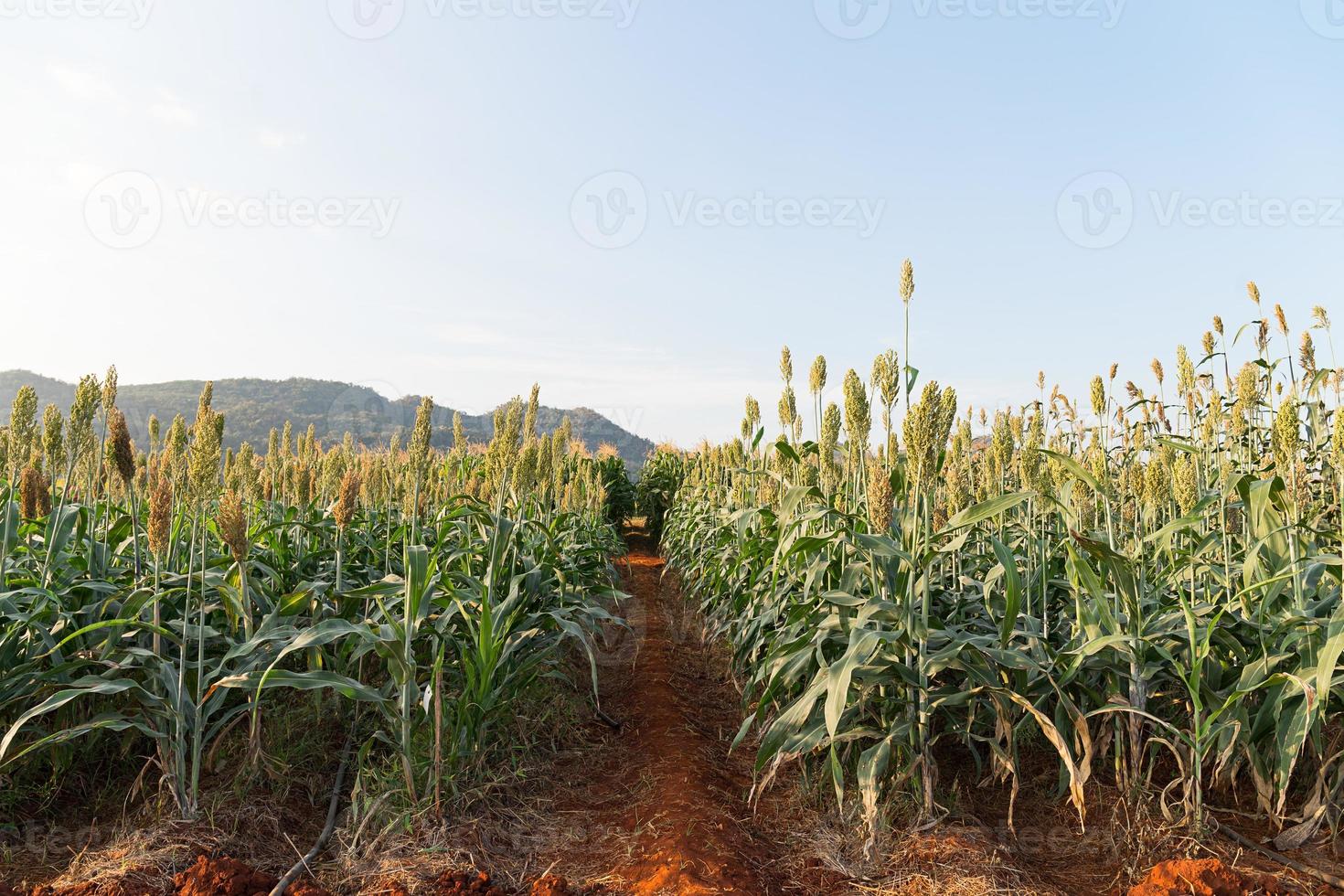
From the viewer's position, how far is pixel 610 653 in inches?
239

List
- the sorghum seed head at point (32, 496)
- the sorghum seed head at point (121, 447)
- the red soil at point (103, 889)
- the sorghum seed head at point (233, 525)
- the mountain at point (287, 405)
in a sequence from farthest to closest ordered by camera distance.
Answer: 1. the mountain at point (287, 405)
2. the sorghum seed head at point (32, 496)
3. the sorghum seed head at point (121, 447)
4. the sorghum seed head at point (233, 525)
5. the red soil at point (103, 889)

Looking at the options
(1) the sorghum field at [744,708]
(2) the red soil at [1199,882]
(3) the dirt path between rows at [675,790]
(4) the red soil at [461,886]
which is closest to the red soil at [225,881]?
(1) the sorghum field at [744,708]

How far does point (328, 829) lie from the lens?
281 cm

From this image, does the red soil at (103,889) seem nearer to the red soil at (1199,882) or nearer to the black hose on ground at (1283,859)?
the red soil at (1199,882)

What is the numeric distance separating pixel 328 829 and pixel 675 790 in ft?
4.56

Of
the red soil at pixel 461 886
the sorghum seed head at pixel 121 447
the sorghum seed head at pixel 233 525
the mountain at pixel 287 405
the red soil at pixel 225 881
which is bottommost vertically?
the red soil at pixel 461 886

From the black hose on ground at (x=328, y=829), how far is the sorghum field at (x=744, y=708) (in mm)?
25

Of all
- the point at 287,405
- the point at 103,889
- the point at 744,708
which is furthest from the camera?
the point at 287,405

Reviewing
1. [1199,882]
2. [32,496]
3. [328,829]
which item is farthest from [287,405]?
[1199,882]

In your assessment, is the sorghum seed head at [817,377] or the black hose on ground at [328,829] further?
the sorghum seed head at [817,377]

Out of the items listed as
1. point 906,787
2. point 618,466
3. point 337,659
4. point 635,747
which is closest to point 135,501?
point 337,659

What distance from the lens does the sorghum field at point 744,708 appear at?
260 cm

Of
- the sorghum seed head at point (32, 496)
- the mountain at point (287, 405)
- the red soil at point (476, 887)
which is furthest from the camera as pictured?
the mountain at point (287, 405)

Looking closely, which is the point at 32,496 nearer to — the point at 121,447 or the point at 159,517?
the point at 121,447
